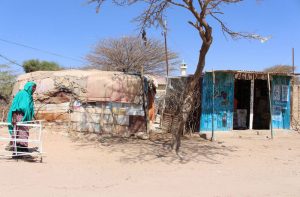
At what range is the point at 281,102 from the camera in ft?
51.3

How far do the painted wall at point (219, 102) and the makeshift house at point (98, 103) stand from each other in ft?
5.81

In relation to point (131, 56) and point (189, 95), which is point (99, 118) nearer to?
point (189, 95)

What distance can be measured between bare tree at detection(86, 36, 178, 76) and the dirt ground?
55.4ft

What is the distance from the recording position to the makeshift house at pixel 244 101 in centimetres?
1397

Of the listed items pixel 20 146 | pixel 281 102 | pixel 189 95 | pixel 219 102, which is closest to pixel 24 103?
pixel 20 146

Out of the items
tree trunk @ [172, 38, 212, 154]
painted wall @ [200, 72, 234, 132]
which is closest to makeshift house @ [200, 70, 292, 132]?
→ painted wall @ [200, 72, 234, 132]

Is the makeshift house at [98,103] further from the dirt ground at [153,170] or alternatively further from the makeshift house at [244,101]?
the makeshift house at [244,101]

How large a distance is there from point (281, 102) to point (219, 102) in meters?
2.86

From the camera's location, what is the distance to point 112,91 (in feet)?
42.7

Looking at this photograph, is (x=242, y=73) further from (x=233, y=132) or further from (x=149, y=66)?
(x=149, y=66)

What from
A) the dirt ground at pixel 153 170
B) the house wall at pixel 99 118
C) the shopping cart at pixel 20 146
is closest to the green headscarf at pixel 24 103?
the shopping cart at pixel 20 146

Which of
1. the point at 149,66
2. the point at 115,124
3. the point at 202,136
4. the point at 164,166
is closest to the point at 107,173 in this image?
the point at 164,166

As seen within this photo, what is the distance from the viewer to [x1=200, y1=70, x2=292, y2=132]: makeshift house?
14.0m

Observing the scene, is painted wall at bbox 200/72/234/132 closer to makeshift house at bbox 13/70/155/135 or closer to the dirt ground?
the dirt ground
